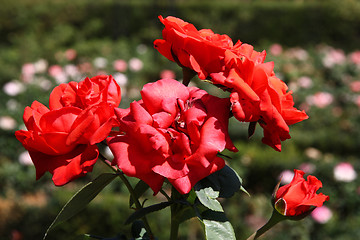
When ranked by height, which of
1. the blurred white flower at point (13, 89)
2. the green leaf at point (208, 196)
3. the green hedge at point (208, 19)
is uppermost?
the green leaf at point (208, 196)

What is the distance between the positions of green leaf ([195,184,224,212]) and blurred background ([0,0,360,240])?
262 mm

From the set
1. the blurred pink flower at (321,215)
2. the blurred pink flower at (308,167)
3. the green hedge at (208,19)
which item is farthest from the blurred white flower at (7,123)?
the green hedge at (208,19)

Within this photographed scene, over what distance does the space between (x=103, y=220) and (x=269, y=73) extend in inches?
86.2

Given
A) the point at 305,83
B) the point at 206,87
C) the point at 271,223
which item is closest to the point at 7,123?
the point at 206,87

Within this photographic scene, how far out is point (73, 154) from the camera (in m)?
0.67

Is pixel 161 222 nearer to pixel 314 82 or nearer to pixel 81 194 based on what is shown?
pixel 81 194

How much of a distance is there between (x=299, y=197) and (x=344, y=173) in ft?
7.84

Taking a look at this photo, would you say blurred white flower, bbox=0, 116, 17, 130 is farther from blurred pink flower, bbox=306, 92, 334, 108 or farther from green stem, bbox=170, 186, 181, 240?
green stem, bbox=170, 186, 181, 240

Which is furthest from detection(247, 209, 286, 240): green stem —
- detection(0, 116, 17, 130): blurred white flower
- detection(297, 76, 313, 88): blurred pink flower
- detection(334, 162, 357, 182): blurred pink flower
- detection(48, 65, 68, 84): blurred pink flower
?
detection(297, 76, 313, 88): blurred pink flower

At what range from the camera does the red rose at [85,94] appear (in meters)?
0.68

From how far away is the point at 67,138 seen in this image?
0.64m

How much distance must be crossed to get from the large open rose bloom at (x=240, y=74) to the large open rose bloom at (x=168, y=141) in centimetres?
4

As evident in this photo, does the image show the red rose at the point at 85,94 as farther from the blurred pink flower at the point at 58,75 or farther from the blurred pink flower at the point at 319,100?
the blurred pink flower at the point at 319,100

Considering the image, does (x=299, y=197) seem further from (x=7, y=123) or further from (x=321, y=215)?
(x=7, y=123)
